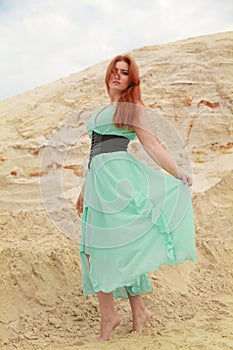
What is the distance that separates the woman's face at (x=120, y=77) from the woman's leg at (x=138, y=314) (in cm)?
145

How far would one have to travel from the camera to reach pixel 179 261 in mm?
3410

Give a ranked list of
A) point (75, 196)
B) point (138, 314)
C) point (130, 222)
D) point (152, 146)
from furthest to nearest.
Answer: point (75, 196) → point (138, 314) → point (152, 146) → point (130, 222)

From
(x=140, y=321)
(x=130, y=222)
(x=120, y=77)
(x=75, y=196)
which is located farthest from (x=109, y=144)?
(x=75, y=196)

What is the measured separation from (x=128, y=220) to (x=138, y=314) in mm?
738

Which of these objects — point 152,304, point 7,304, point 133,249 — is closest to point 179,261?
point 133,249

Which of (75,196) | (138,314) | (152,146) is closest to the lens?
(152,146)

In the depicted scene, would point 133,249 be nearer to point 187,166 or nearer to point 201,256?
point 201,256

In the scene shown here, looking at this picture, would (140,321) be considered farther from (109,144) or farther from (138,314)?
(109,144)

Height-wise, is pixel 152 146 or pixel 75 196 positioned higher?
pixel 152 146

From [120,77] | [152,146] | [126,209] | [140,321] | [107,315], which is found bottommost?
[140,321]

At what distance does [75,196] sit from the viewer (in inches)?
247

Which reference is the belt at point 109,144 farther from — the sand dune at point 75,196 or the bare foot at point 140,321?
the sand dune at point 75,196

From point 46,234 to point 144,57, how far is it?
14.5 ft

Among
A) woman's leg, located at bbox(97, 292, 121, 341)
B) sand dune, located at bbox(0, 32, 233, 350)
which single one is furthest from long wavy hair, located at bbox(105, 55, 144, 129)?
sand dune, located at bbox(0, 32, 233, 350)
